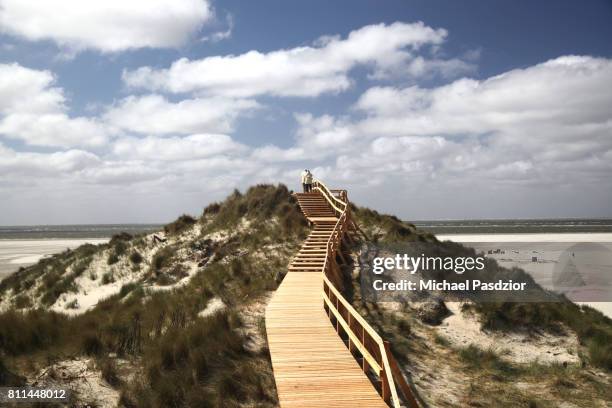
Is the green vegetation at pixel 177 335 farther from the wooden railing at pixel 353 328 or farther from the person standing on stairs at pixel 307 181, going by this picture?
the person standing on stairs at pixel 307 181

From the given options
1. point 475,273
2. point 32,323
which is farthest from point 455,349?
point 32,323

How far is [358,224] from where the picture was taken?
84.9 feet

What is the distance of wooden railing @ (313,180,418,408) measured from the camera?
779 centimetres

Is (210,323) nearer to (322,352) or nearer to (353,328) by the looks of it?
(322,352)

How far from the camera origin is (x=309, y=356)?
9398mm

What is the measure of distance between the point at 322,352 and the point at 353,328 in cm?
162

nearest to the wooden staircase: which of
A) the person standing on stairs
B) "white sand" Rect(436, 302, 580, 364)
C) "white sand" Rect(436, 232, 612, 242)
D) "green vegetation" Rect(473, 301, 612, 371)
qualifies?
"white sand" Rect(436, 302, 580, 364)

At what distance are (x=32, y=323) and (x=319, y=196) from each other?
69.9 feet

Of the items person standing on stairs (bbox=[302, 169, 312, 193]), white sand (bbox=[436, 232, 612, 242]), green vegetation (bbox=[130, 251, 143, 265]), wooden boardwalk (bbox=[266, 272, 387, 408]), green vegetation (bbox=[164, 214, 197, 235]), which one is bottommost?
white sand (bbox=[436, 232, 612, 242])

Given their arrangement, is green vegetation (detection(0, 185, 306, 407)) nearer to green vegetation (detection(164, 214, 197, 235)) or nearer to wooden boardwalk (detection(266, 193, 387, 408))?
wooden boardwalk (detection(266, 193, 387, 408))

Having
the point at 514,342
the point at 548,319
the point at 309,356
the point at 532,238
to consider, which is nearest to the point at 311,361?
the point at 309,356

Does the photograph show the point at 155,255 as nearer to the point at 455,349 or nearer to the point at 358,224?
the point at 358,224

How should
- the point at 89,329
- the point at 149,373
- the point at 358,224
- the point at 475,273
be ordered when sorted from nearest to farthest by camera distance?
the point at 149,373
the point at 89,329
the point at 475,273
the point at 358,224

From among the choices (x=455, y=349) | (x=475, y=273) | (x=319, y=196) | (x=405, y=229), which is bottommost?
(x=455, y=349)
